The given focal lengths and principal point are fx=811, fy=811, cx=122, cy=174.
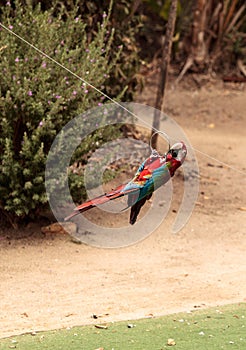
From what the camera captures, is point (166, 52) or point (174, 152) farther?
point (166, 52)

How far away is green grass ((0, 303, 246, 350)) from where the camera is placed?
17.8 ft

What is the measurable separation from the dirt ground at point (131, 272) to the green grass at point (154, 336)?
0.23 m

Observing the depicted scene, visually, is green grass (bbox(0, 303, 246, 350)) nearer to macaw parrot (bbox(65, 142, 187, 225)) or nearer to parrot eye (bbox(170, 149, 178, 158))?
macaw parrot (bbox(65, 142, 187, 225))

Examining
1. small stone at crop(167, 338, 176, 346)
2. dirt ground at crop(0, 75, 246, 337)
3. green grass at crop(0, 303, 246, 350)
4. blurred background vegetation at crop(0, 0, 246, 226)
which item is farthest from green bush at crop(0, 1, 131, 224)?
small stone at crop(167, 338, 176, 346)

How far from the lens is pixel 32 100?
722cm

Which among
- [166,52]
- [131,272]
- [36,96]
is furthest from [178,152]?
[166,52]

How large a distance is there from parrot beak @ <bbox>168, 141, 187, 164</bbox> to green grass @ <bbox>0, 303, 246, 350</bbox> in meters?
1.80

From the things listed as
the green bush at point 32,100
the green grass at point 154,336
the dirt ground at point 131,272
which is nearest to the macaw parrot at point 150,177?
the green grass at point 154,336

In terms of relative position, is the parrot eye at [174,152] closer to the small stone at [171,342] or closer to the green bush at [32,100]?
the small stone at [171,342]

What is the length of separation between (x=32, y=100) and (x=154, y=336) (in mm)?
2622

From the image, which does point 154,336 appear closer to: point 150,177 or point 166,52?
point 150,177

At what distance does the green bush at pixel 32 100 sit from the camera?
23.6ft

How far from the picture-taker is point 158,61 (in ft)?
49.5

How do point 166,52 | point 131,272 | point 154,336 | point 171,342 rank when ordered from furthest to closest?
1. point 166,52
2. point 131,272
3. point 154,336
4. point 171,342
